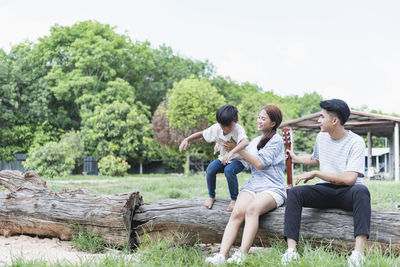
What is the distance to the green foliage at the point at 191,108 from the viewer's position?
2077 centimetres

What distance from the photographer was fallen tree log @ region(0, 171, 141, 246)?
14.4ft

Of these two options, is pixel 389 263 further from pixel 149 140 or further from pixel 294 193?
pixel 149 140

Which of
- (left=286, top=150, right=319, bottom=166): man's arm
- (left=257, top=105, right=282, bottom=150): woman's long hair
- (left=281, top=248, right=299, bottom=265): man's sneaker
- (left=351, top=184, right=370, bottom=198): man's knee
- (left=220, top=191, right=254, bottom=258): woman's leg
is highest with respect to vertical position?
(left=257, top=105, right=282, bottom=150): woman's long hair

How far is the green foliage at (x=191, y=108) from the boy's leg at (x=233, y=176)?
16.6 m

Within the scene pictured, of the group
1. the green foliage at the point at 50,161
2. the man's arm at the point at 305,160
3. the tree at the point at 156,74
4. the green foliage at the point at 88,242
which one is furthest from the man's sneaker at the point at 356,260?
the tree at the point at 156,74

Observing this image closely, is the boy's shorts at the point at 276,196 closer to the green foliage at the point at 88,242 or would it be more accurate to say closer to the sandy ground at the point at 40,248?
the sandy ground at the point at 40,248

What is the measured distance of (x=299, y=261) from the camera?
291 cm

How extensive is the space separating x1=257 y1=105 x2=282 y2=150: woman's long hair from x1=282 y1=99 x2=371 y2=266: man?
0.46 metres

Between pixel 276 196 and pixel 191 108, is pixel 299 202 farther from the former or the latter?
pixel 191 108

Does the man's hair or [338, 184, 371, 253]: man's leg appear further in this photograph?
the man's hair

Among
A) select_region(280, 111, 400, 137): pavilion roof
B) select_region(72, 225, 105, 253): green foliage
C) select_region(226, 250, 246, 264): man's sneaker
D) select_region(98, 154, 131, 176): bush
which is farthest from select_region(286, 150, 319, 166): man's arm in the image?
select_region(98, 154, 131, 176): bush

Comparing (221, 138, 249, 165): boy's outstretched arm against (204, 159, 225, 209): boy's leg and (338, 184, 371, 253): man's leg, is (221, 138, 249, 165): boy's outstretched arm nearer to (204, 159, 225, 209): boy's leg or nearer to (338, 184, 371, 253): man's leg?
(204, 159, 225, 209): boy's leg

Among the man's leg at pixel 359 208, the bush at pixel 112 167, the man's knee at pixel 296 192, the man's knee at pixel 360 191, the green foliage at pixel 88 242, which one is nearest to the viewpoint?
the man's leg at pixel 359 208

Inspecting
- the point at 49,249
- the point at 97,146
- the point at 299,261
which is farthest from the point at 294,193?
the point at 97,146
